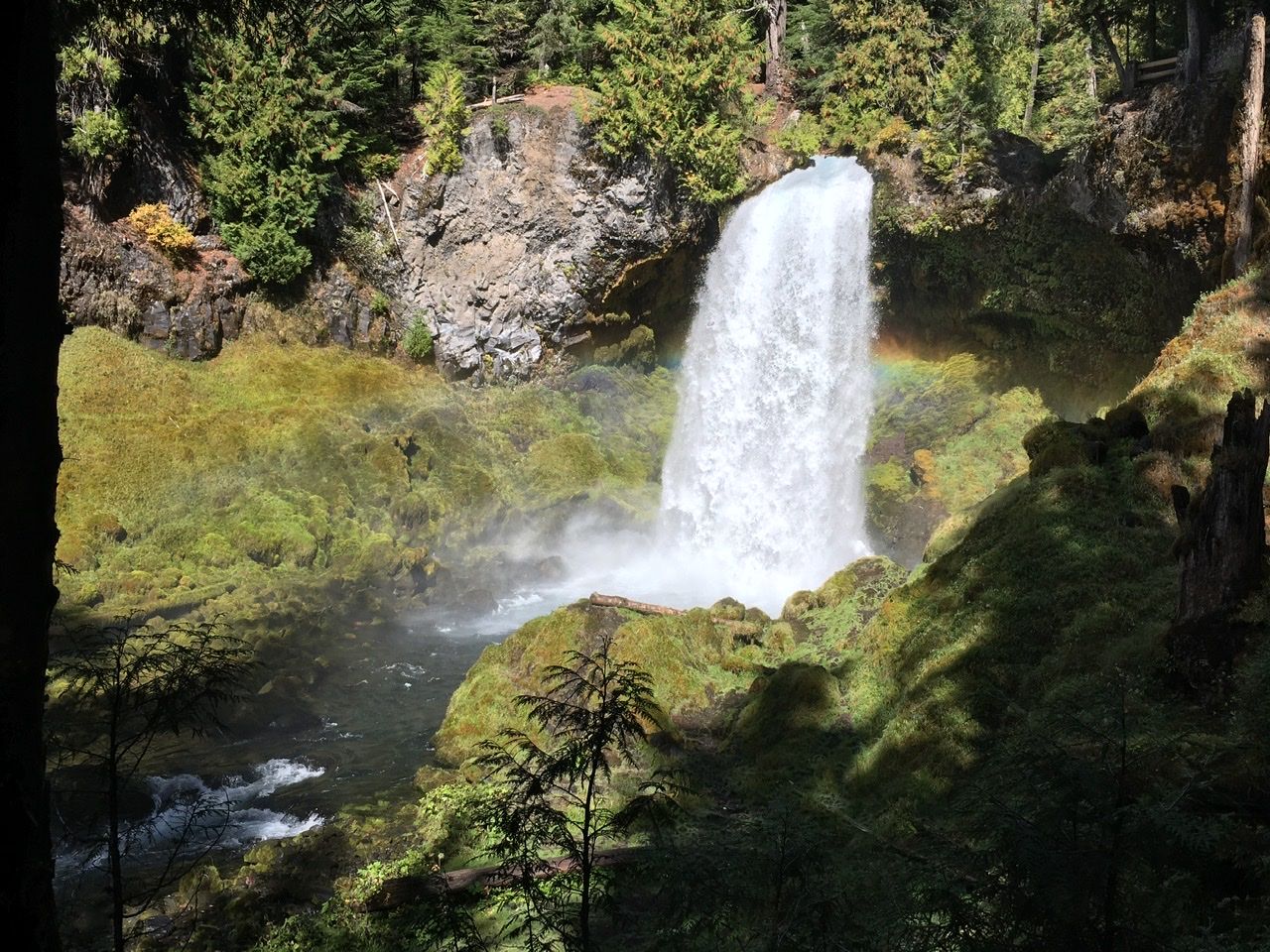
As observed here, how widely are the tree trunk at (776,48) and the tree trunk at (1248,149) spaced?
1844 cm

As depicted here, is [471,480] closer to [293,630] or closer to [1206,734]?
[293,630]

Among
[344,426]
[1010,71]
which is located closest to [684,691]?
[344,426]

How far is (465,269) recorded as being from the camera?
2952cm

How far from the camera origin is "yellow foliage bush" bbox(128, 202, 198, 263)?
25344 millimetres

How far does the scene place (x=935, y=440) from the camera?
24.6m

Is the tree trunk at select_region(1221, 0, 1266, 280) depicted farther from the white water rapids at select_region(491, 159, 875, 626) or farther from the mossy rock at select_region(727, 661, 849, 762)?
the mossy rock at select_region(727, 661, 849, 762)

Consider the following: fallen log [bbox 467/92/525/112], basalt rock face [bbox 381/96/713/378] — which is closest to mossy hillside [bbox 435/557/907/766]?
basalt rock face [bbox 381/96/713/378]

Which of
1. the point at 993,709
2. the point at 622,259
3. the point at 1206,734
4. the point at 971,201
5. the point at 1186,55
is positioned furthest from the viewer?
the point at 622,259

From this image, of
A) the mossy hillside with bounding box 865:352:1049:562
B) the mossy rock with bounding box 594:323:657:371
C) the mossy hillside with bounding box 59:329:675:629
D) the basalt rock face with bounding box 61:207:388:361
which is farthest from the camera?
the mossy rock with bounding box 594:323:657:371

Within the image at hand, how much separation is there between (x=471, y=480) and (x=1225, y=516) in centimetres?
2105

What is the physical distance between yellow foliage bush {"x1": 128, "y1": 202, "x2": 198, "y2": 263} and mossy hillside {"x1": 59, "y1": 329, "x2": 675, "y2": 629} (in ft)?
10.1

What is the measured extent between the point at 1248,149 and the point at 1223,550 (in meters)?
11.1

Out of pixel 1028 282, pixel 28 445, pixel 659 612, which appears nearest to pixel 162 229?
pixel 659 612

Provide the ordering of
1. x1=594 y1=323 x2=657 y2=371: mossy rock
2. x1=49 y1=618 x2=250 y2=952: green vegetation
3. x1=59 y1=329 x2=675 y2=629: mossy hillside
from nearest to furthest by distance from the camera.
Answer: x1=49 y1=618 x2=250 y2=952: green vegetation < x1=59 y1=329 x2=675 y2=629: mossy hillside < x1=594 y1=323 x2=657 y2=371: mossy rock
